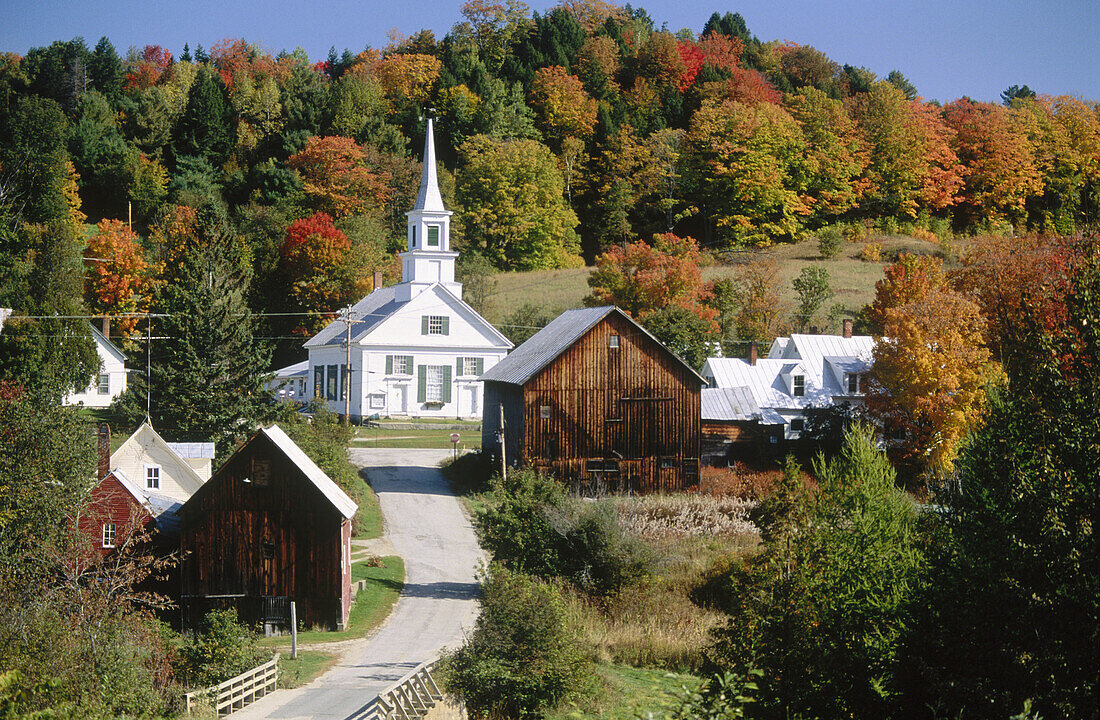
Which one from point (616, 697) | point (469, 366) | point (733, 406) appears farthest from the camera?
point (469, 366)

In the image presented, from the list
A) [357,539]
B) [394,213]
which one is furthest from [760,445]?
[394,213]

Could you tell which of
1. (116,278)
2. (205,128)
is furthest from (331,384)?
(205,128)

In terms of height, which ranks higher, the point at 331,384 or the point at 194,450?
the point at 331,384

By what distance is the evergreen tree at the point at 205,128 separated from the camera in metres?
93.5

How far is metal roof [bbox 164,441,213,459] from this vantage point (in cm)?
3703

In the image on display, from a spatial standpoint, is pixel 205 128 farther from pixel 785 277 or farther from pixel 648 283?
pixel 648 283

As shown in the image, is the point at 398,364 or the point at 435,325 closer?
the point at 398,364

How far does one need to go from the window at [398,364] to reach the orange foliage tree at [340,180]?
89.5ft

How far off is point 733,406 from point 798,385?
16.6ft

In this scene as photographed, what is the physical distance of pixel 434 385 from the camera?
190ft

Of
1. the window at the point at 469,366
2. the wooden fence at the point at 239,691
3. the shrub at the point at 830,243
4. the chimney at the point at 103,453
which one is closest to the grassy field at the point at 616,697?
the wooden fence at the point at 239,691

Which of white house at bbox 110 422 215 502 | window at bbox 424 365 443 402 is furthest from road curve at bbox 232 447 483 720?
window at bbox 424 365 443 402

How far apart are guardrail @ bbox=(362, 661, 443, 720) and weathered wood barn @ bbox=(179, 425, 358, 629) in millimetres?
9100

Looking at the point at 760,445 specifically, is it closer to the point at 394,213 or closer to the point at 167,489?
the point at 167,489
